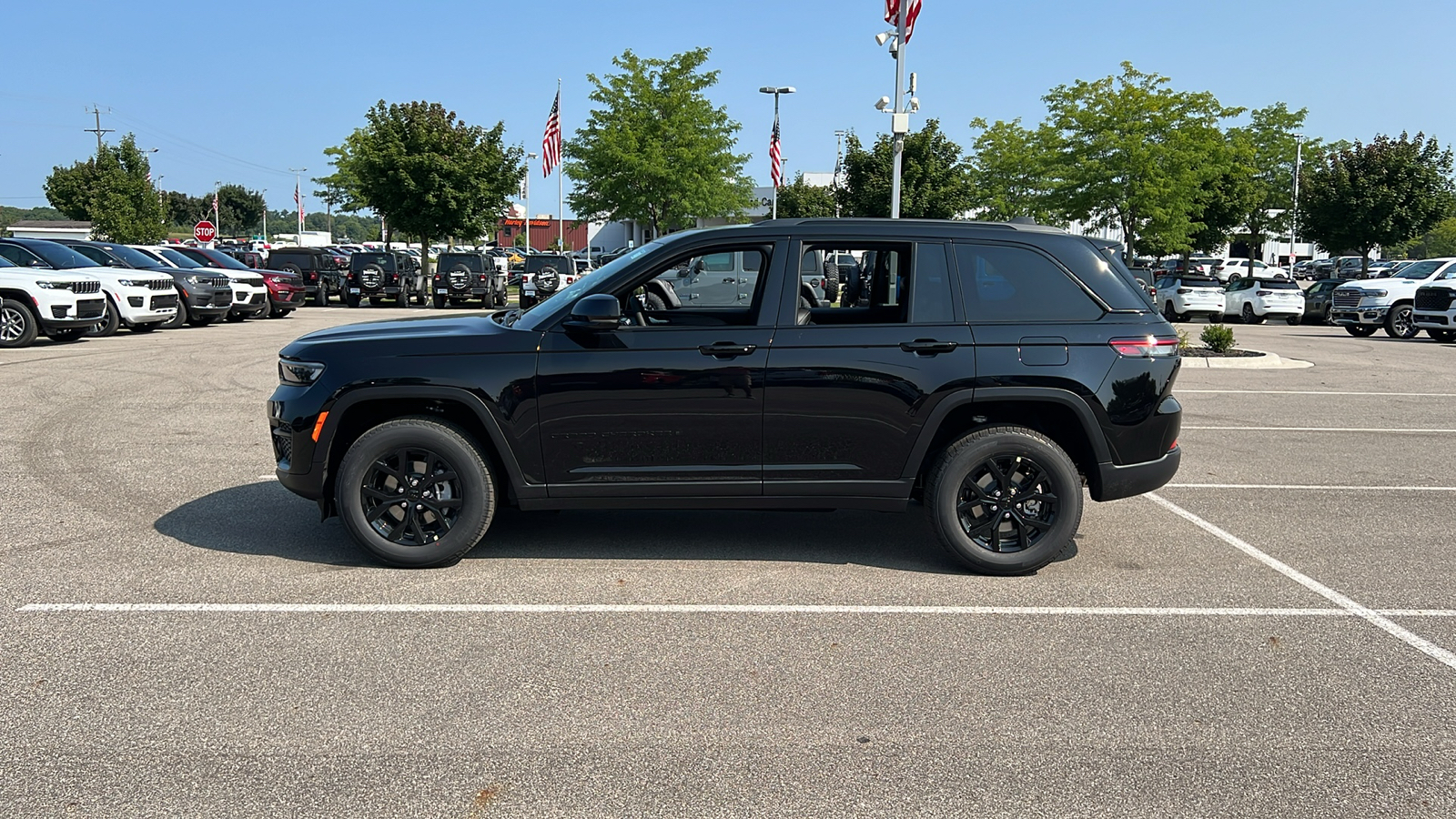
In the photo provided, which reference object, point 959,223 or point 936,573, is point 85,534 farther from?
point 959,223

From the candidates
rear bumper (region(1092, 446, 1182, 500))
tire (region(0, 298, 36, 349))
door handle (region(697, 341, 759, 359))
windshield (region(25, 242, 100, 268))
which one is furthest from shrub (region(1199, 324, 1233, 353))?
windshield (region(25, 242, 100, 268))

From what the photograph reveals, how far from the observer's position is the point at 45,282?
56.6 ft

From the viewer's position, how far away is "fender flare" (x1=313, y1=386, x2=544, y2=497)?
557 cm

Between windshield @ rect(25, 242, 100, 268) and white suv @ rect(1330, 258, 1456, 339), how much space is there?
27.1 meters

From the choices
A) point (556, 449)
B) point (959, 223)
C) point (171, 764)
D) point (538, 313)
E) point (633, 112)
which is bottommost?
point (171, 764)

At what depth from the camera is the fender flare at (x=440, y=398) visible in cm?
557

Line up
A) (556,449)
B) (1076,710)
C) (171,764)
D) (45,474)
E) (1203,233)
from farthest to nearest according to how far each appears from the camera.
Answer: (1203,233), (45,474), (556,449), (1076,710), (171,764)

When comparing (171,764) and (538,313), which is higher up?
(538,313)

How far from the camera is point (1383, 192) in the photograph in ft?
152

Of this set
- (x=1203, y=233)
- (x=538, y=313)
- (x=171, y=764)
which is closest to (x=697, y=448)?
(x=538, y=313)

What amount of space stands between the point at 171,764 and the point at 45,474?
17.8 ft

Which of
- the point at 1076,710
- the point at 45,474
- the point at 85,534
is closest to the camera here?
the point at 1076,710

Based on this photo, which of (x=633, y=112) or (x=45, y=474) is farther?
(x=633, y=112)

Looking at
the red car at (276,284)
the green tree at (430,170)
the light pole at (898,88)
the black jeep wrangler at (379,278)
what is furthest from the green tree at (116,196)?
the light pole at (898,88)
